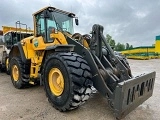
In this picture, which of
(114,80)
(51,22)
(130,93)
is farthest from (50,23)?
(130,93)

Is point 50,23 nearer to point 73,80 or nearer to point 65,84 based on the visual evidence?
point 65,84

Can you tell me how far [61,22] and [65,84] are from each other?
2.10m

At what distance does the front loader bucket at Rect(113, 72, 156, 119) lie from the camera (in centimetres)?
289

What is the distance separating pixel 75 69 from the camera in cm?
333

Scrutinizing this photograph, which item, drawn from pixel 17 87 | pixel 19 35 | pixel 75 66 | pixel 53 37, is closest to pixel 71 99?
pixel 75 66

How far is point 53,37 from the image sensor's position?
4469mm

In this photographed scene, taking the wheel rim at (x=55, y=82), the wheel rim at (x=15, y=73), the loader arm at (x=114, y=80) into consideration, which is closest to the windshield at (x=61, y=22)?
the loader arm at (x=114, y=80)

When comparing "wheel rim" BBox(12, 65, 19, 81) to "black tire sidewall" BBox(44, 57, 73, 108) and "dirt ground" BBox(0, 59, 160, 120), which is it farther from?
"black tire sidewall" BBox(44, 57, 73, 108)

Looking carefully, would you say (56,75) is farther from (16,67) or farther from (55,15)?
(16,67)

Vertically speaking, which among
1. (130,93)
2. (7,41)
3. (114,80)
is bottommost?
(130,93)

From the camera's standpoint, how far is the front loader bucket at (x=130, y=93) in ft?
9.48

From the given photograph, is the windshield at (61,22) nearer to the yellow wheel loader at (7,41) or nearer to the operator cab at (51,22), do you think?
the operator cab at (51,22)

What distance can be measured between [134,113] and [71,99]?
1420mm

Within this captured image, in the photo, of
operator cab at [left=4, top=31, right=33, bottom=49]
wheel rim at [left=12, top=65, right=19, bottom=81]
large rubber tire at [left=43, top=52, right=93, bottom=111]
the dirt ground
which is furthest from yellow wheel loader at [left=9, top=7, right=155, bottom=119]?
operator cab at [left=4, top=31, right=33, bottom=49]
